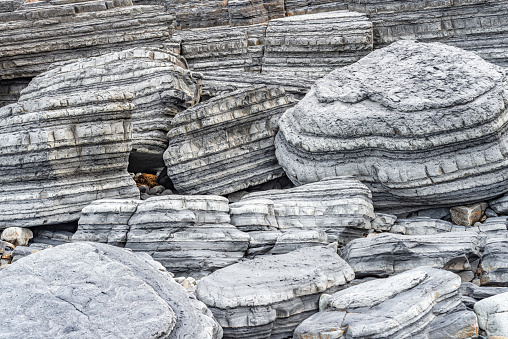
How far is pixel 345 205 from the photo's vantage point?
5375mm

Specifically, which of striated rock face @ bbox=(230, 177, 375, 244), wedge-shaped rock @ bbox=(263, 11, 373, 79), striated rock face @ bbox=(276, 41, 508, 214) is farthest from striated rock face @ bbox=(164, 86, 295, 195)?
wedge-shaped rock @ bbox=(263, 11, 373, 79)

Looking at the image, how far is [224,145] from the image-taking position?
6922 mm

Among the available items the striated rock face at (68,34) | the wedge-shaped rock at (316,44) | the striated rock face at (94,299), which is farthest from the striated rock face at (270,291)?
the striated rock face at (68,34)

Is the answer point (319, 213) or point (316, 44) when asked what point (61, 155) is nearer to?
point (319, 213)

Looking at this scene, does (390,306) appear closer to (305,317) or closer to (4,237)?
(305,317)

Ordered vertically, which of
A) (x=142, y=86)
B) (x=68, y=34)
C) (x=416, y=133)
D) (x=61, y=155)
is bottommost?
(x=416, y=133)

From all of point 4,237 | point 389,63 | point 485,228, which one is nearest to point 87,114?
point 4,237

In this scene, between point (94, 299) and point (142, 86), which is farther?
point (142, 86)

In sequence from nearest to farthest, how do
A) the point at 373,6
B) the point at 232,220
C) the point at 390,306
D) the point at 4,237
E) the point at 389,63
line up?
the point at 390,306 → the point at 232,220 → the point at 4,237 → the point at 389,63 → the point at 373,6

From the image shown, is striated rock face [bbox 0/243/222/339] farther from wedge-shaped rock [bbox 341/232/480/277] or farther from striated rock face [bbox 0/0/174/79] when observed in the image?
striated rock face [bbox 0/0/174/79]

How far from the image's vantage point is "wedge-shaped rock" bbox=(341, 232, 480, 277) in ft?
15.4

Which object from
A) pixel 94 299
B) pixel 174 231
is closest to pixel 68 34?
pixel 174 231

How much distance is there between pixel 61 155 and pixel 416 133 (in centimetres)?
399

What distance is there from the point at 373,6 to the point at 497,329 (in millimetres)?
6404
